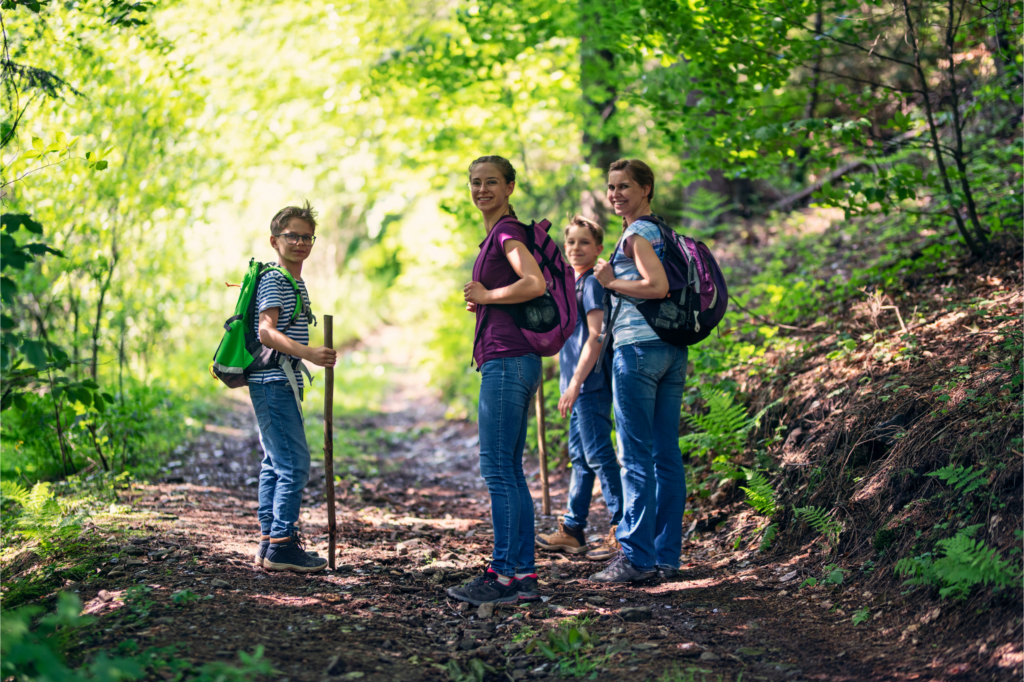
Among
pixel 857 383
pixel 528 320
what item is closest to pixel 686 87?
pixel 857 383

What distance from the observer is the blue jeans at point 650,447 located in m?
4.18

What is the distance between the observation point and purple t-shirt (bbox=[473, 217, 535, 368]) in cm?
384

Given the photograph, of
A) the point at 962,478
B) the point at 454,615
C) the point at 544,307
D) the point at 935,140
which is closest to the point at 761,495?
the point at 962,478

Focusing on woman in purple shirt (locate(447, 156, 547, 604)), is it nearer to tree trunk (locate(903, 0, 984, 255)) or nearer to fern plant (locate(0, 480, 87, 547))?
fern plant (locate(0, 480, 87, 547))

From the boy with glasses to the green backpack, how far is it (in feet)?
0.06

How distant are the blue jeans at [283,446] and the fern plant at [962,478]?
3401mm

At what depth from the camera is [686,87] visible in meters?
6.00

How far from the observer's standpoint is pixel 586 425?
4.91m

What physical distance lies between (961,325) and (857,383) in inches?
33.9

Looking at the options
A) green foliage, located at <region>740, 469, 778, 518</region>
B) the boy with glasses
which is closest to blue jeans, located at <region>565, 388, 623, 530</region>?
green foliage, located at <region>740, 469, 778, 518</region>

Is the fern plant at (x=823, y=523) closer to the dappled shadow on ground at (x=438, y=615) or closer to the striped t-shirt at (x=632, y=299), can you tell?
the dappled shadow on ground at (x=438, y=615)

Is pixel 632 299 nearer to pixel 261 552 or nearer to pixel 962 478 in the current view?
pixel 962 478

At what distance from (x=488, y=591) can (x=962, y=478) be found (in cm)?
248

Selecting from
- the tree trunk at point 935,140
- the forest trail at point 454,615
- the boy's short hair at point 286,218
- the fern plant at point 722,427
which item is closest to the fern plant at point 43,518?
the forest trail at point 454,615
